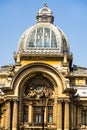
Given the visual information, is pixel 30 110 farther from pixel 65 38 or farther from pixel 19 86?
pixel 65 38

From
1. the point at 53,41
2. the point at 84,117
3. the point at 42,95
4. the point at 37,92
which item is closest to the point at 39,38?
the point at 53,41

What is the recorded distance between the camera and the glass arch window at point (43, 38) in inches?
2899

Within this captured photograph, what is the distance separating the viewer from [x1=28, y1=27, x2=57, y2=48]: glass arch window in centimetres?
7362

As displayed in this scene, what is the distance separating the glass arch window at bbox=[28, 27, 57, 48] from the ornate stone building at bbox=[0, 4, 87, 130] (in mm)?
1154

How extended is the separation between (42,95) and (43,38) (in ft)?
32.4

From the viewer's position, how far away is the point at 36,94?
225 ft

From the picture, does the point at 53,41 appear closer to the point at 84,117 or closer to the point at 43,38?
the point at 43,38

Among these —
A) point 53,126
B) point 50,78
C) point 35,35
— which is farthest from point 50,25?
point 53,126

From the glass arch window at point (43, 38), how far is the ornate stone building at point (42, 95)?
1154 millimetres

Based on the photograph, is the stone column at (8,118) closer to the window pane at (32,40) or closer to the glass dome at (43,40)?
the glass dome at (43,40)

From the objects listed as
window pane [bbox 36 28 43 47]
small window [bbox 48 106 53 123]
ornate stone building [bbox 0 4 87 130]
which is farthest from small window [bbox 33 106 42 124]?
window pane [bbox 36 28 43 47]

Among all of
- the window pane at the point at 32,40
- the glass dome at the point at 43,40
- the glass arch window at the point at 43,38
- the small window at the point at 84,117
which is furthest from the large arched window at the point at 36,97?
the window pane at the point at 32,40

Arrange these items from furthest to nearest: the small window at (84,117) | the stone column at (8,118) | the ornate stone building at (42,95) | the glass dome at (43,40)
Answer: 1. the glass dome at (43,40)
2. the small window at (84,117)
3. the ornate stone building at (42,95)
4. the stone column at (8,118)

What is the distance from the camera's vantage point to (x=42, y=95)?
67.7 m
